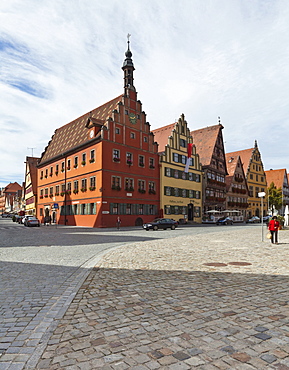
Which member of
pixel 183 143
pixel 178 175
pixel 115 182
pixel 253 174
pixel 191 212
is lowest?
pixel 191 212

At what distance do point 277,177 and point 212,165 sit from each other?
45762mm

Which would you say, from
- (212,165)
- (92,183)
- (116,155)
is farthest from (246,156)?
(92,183)

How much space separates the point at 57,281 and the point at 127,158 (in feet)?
113

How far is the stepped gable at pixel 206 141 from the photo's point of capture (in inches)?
2370

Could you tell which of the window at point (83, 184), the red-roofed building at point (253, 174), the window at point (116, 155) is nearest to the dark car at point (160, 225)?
the window at point (116, 155)

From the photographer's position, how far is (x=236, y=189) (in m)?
68.2

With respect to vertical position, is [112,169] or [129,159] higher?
[129,159]

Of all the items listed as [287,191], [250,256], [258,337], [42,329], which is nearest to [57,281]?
[42,329]

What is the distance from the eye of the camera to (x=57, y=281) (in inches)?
310

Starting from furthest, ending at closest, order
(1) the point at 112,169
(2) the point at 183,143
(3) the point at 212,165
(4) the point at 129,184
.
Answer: (3) the point at 212,165 → (2) the point at 183,143 → (4) the point at 129,184 → (1) the point at 112,169

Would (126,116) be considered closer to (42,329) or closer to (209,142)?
(209,142)

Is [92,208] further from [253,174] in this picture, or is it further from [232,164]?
[253,174]

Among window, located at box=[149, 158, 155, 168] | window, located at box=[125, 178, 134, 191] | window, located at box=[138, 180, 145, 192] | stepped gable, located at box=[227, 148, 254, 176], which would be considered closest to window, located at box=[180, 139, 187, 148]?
window, located at box=[149, 158, 155, 168]

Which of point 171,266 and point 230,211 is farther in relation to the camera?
point 230,211
